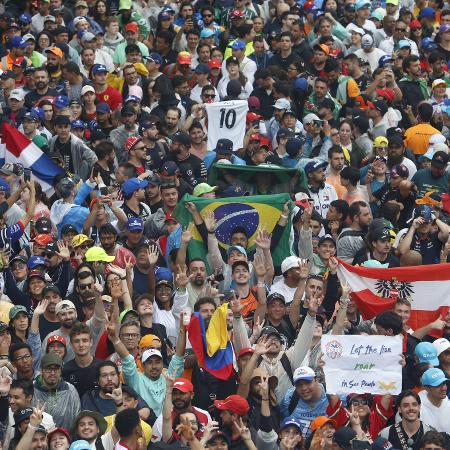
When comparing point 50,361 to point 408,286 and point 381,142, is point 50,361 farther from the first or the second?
point 381,142

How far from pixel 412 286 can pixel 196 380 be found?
122 inches

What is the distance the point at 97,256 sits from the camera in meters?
18.9

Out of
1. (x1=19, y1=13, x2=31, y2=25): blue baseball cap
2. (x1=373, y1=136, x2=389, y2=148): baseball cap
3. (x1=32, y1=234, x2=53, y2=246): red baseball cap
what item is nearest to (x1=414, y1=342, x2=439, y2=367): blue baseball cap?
(x1=32, y1=234, x2=53, y2=246): red baseball cap

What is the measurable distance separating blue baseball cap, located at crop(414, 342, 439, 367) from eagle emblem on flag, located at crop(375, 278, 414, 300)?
1402 millimetres

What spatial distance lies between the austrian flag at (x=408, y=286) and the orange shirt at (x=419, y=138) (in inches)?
171

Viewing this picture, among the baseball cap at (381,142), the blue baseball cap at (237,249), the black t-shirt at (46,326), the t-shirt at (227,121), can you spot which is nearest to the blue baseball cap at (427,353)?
the blue baseball cap at (237,249)

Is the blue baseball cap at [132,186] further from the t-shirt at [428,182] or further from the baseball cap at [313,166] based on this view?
the t-shirt at [428,182]

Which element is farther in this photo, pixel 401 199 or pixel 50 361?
pixel 401 199

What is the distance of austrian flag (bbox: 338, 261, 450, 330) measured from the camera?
19.1m

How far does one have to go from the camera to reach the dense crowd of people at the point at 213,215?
16.5 metres

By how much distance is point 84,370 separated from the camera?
16.9 m

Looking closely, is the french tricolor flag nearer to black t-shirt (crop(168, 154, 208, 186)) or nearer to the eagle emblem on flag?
black t-shirt (crop(168, 154, 208, 186))

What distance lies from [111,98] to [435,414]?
311 inches

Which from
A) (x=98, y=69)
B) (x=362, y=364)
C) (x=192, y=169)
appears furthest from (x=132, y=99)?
(x=362, y=364)
